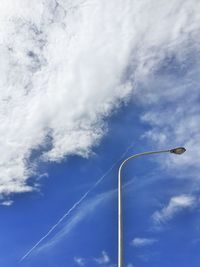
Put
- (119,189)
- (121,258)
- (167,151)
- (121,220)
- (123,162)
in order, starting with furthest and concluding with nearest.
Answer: (167,151) < (123,162) < (119,189) < (121,220) < (121,258)

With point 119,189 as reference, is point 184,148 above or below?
above

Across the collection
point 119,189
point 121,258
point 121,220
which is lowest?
point 121,258

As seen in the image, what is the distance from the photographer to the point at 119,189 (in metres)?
14.7

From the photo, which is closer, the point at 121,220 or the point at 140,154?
the point at 121,220

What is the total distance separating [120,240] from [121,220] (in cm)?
80

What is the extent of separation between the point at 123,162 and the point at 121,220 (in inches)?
117

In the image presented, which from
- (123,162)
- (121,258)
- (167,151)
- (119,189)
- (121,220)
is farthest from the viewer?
(167,151)

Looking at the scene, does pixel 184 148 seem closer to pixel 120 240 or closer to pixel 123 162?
pixel 123 162

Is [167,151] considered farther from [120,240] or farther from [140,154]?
[120,240]

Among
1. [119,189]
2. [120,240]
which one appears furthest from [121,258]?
[119,189]

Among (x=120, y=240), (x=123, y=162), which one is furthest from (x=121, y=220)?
(x=123, y=162)

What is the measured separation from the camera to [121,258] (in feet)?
41.0

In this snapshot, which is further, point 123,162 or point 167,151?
point 167,151

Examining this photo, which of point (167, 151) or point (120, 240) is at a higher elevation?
point (167, 151)
